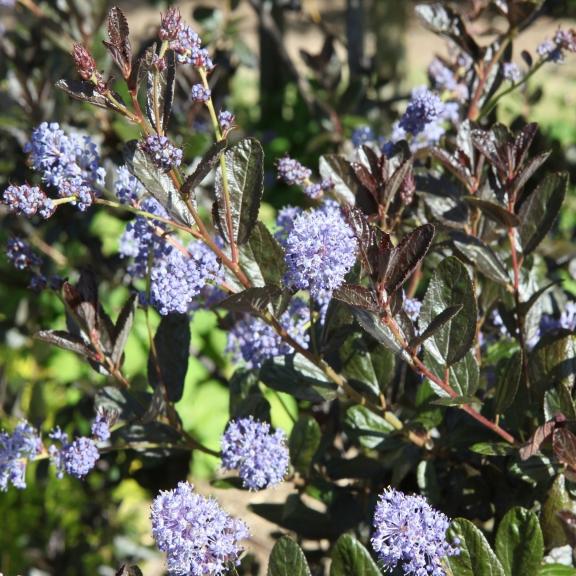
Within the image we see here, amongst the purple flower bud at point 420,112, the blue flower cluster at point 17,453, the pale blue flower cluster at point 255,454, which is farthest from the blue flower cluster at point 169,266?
the purple flower bud at point 420,112

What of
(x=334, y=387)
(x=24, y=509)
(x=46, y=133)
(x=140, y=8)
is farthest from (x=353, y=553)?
(x=140, y=8)

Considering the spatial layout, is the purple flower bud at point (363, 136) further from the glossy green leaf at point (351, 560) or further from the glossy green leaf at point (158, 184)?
the glossy green leaf at point (351, 560)

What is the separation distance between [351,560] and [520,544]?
0.24m

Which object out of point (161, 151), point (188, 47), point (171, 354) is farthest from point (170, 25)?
point (171, 354)

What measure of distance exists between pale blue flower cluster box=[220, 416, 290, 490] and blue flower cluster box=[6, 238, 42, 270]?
1.54 ft

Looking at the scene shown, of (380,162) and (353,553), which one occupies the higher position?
(380,162)

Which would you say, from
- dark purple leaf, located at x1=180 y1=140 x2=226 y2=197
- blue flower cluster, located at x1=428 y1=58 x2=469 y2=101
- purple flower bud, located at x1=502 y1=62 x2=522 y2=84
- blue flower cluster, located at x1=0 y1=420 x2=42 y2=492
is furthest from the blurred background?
dark purple leaf, located at x1=180 y1=140 x2=226 y2=197

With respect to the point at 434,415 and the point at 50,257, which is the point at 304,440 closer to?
the point at 434,415

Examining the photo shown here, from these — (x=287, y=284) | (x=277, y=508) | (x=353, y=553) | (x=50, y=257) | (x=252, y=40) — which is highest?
(x=252, y=40)

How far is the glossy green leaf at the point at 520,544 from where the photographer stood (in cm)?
110

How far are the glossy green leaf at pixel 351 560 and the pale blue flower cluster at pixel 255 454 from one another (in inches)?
10.1

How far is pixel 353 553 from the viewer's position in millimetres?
1054

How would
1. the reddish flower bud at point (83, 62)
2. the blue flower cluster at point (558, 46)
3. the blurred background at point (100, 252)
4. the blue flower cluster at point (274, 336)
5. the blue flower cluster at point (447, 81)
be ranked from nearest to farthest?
the reddish flower bud at point (83, 62)
the blue flower cluster at point (274, 336)
the blue flower cluster at point (558, 46)
the blue flower cluster at point (447, 81)
the blurred background at point (100, 252)

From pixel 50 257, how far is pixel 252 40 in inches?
278
